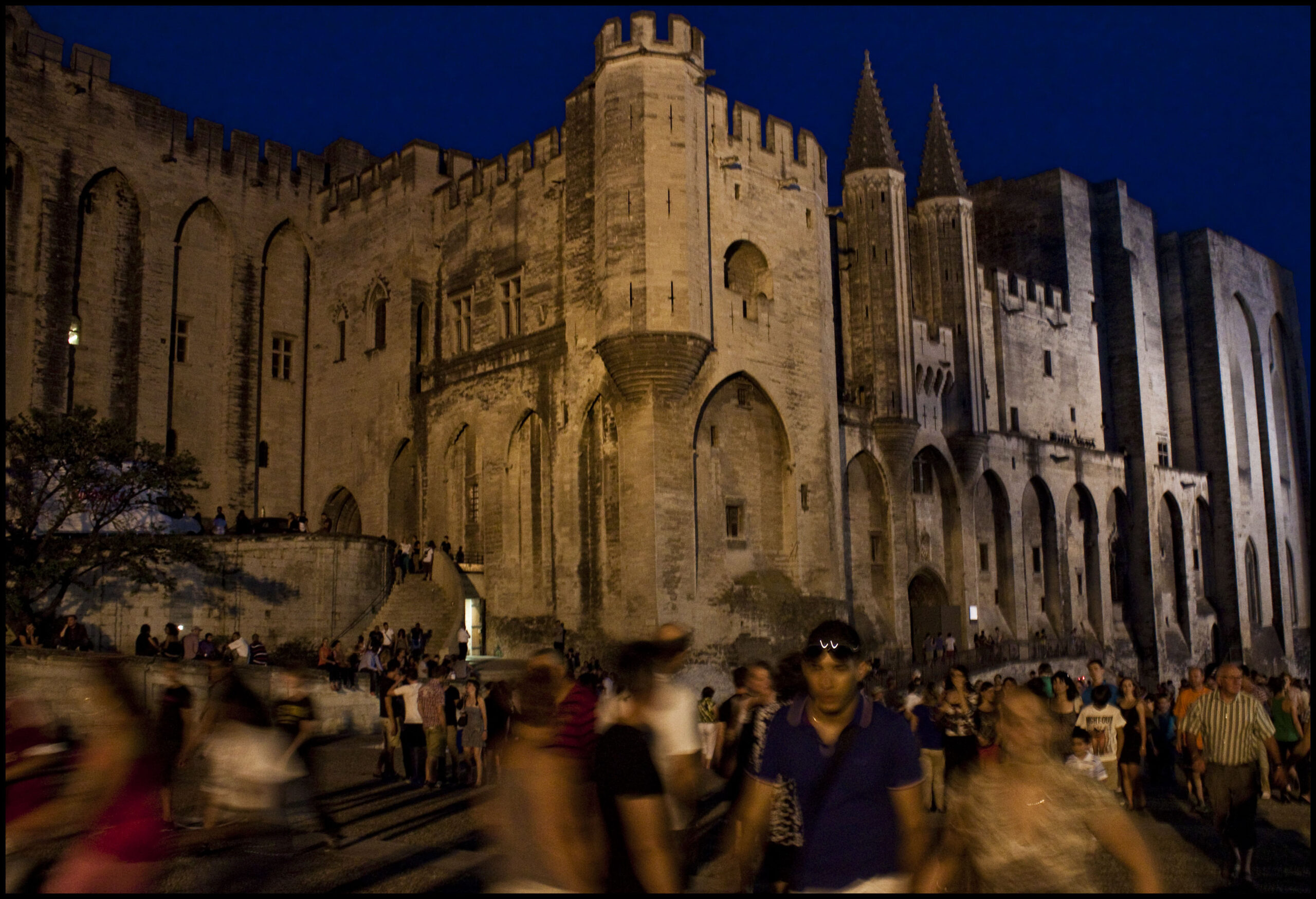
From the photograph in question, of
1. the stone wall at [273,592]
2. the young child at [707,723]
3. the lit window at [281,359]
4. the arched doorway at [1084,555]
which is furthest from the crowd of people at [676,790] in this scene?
the arched doorway at [1084,555]

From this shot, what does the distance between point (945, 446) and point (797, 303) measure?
Result: 8.61 m

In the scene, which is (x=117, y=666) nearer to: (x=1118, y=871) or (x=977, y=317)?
(x=1118, y=871)

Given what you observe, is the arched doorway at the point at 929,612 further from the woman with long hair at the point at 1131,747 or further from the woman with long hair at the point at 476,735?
the woman with long hair at the point at 476,735

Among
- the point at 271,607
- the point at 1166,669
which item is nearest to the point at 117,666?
the point at 271,607

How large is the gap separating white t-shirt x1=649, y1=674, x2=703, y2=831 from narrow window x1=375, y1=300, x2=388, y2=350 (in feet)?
94.0

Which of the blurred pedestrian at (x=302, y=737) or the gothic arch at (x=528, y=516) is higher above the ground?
the gothic arch at (x=528, y=516)

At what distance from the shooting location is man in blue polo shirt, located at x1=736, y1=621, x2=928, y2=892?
3818 mm

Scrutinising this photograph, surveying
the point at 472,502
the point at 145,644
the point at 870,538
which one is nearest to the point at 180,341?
the point at 472,502

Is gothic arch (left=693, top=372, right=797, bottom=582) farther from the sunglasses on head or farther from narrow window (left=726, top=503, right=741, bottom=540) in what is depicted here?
the sunglasses on head

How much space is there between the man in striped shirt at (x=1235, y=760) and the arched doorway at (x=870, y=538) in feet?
74.9

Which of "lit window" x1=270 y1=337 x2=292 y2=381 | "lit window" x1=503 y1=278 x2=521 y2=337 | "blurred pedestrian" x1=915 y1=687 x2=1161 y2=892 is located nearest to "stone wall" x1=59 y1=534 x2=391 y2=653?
"lit window" x1=503 y1=278 x2=521 y2=337

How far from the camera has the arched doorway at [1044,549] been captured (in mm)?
38094

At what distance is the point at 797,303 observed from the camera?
92.9 ft

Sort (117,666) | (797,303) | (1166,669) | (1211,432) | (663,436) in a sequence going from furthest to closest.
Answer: (1211,432) → (1166,669) → (797,303) → (663,436) → (117,666)
